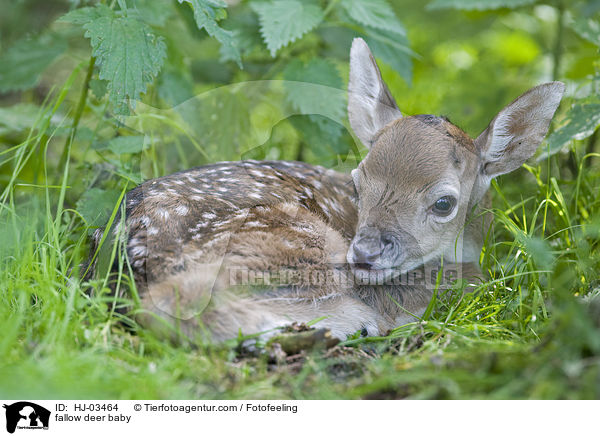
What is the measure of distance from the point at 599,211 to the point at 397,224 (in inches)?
55.9

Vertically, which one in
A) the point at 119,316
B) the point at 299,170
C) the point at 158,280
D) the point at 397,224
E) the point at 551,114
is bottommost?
the point at 119,316

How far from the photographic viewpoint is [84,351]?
250 cm

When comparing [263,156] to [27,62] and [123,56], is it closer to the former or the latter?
[123,56]

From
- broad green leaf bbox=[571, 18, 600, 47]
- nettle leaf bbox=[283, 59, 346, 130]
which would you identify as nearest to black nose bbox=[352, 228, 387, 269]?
nettle leaf bbox=[283, 59, 346, 130]

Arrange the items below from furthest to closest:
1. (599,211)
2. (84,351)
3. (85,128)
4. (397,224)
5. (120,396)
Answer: (85,128) → (599,211) → (397,224) → (84,351) → (120,396)

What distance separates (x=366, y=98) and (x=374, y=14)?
2.48 feet

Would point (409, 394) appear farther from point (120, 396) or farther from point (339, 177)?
point (339, 177)

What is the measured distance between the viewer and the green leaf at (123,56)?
11.1 ft

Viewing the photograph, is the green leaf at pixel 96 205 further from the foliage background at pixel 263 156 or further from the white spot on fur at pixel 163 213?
the white spot on fur at pixel 163 213

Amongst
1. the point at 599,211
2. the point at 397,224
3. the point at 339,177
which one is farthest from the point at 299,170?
the point at 599,211

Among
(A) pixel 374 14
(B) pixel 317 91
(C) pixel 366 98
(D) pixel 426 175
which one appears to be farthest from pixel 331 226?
(A) pixel 374 14

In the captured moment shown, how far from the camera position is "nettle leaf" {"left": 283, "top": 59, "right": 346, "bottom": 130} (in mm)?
4281

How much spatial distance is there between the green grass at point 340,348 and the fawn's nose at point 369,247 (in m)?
0.39

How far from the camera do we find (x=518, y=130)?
3.54 metres
